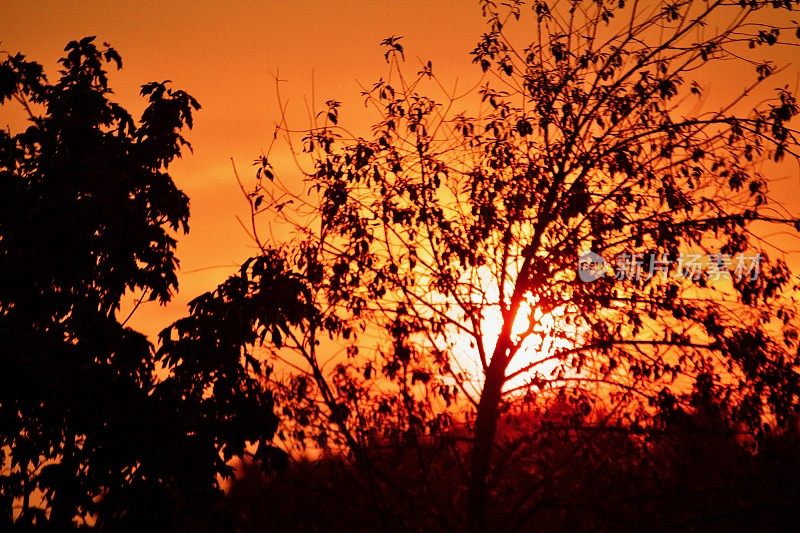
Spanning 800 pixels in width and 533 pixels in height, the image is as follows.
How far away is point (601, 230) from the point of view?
40.0 feet

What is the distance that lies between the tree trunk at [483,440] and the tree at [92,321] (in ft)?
12.3

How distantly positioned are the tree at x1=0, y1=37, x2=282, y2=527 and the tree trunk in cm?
374

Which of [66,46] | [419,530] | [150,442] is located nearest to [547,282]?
[419,530]

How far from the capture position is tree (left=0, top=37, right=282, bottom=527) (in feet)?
31.1

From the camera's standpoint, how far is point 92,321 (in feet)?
35.9

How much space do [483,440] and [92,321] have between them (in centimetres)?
569

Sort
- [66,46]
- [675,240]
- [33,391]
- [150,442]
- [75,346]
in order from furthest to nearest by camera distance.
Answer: [66,46]
[675,240]
[75,346]
[150,442]
[33,391]

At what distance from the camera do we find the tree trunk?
12.7m

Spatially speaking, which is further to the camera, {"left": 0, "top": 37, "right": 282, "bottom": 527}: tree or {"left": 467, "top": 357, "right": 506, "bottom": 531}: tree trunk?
{"left": 467, "top": 357, "right": 506, "bottom": 531}: tree trunk

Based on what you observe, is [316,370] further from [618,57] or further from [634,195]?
[618,57]

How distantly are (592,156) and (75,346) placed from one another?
737 cm

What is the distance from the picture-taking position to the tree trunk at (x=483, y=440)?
41.5 ft

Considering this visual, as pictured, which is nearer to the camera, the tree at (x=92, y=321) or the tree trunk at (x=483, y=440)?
the tree at (x=92, y=321)

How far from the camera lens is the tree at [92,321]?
949cm
